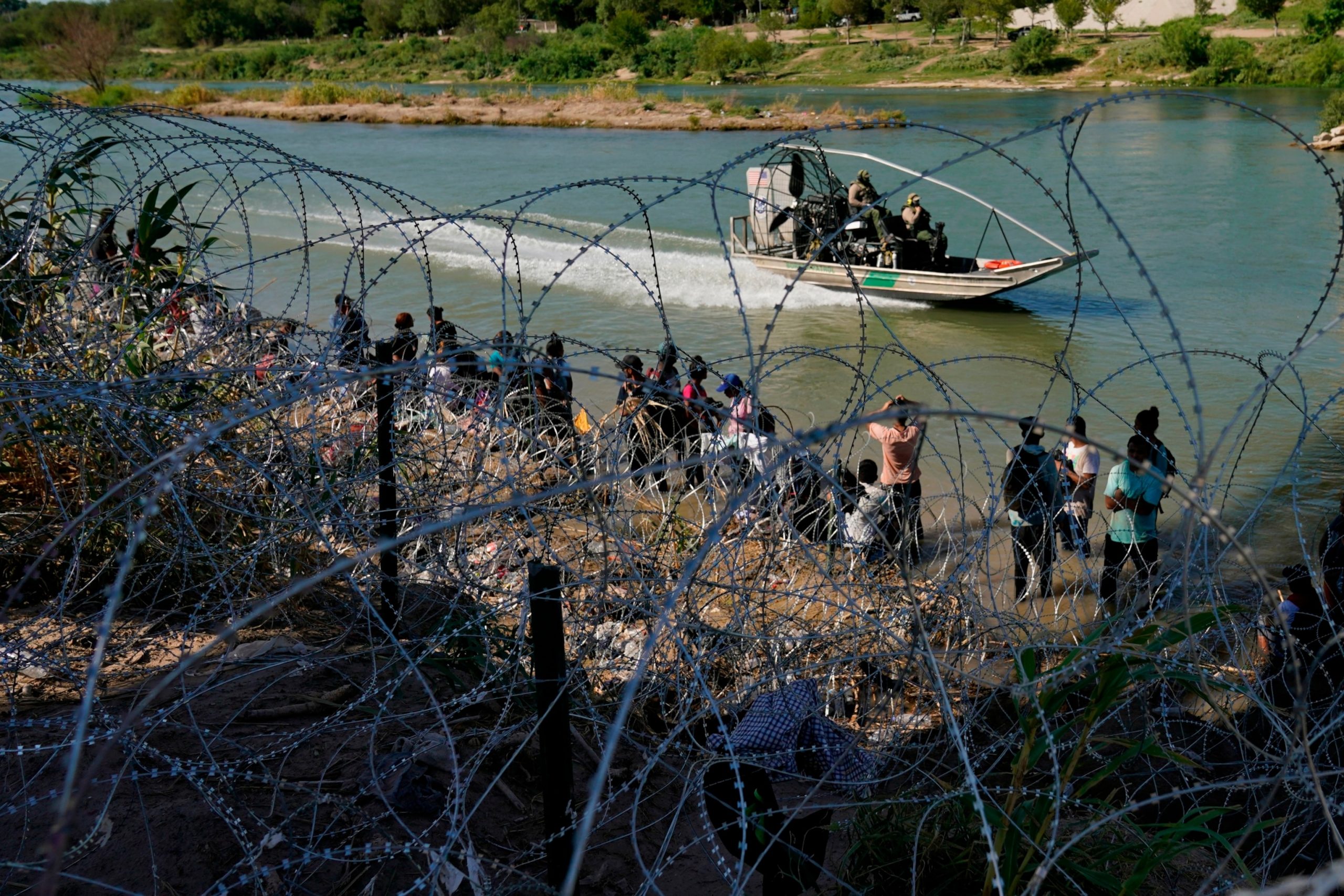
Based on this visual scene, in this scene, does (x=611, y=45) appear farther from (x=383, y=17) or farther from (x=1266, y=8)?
(x=1266, y=8)

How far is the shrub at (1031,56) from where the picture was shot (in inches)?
2127

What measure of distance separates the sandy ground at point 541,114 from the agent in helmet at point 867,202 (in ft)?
78.3

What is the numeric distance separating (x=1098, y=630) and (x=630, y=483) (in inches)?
119

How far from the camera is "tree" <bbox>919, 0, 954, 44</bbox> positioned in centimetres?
6950

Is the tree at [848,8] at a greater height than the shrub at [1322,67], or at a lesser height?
greater

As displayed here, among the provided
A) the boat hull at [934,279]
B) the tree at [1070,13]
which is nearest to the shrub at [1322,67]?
the tree at [1070,13]

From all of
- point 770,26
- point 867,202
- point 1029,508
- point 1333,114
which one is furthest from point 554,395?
point 770,26

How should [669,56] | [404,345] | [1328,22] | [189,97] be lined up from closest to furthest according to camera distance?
1. [404,345]
2. [1328,22]
3. [189,97]
4. [669,56]

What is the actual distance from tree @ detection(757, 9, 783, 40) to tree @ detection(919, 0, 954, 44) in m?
9.65

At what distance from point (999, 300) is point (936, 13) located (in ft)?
192

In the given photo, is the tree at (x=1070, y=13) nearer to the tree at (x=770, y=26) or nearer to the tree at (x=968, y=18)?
the tree at (x=968, y=18)

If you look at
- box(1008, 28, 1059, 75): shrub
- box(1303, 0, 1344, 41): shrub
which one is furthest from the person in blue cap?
box(1008, 28, 1059, 75): shrub

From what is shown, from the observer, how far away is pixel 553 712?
257 cm

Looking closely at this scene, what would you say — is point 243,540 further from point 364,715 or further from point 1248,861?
point 1248,861
